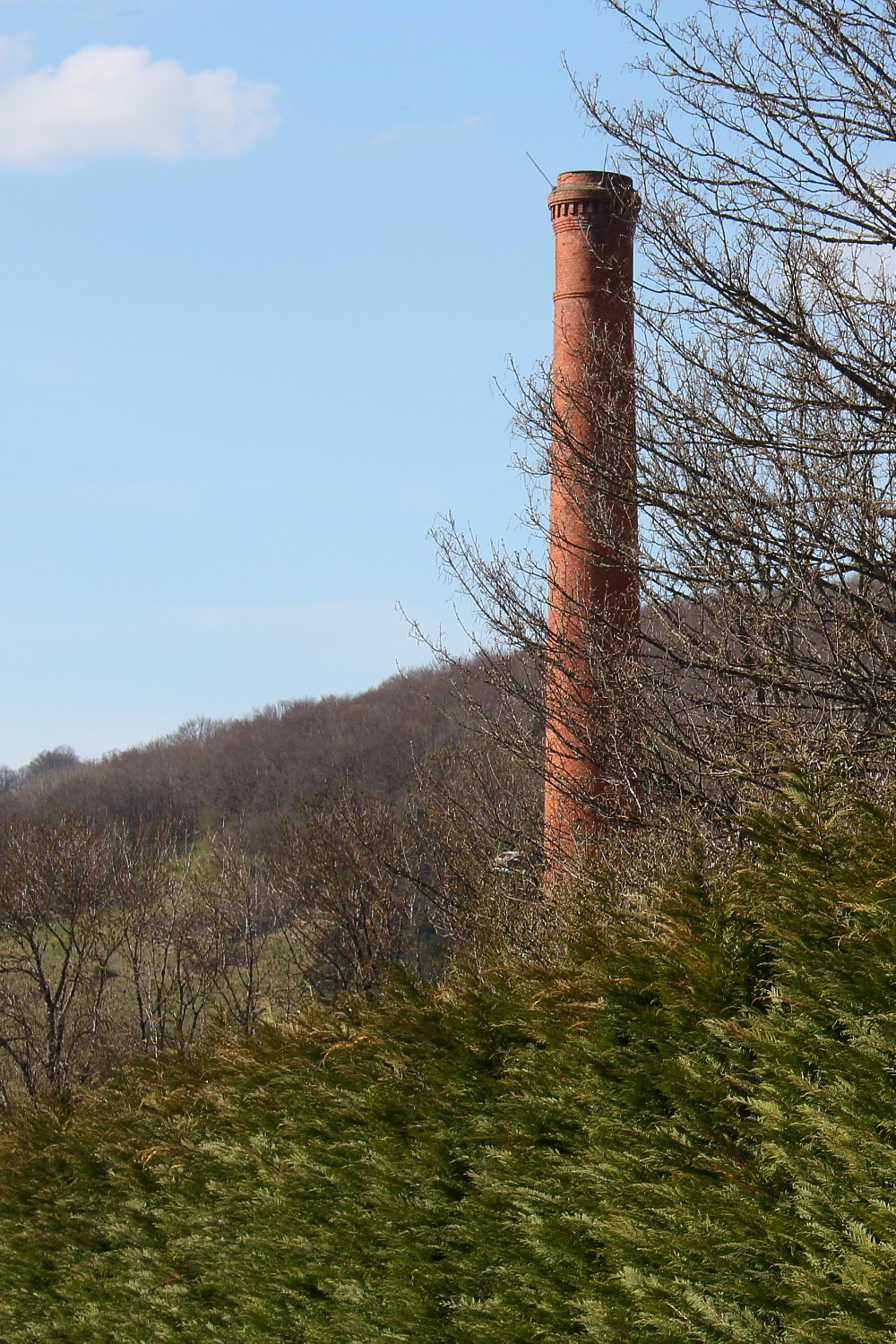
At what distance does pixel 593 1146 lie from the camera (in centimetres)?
451

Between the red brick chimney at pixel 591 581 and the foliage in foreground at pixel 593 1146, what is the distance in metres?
4.45

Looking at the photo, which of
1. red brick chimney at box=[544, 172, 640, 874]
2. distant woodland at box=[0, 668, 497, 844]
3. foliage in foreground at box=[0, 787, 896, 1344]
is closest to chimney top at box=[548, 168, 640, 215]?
red brick chimney at box=[544, 172, 640, 874]

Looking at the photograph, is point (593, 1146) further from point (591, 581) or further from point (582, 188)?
point (582, 188)

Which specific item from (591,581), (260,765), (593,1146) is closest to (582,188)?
(591,581)

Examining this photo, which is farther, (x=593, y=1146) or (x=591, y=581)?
(x=591, y=581)

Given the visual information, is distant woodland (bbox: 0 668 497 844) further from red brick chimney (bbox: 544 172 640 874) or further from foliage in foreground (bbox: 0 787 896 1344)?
foliage in foreground (bbox: 0 787 896 1344)

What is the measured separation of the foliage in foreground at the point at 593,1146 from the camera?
373cm

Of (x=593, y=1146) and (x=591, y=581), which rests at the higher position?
(x=591, y=581)

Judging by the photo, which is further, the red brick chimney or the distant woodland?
the distant woodland

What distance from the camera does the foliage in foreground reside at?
373 cm

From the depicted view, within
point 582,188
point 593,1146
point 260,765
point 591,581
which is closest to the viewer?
point 593,1146

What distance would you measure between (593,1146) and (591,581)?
9499 millimetres

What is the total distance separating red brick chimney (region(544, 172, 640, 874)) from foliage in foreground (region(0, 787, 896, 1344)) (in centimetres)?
445

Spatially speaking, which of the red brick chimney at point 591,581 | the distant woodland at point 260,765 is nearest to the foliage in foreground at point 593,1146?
the red brick chimney at point 591,581
